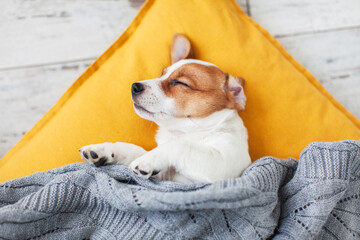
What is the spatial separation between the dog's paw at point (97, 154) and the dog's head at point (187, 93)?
0.20 metres

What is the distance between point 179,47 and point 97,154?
646mm

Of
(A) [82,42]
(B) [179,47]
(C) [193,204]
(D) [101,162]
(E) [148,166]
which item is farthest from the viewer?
(A) [82,42]

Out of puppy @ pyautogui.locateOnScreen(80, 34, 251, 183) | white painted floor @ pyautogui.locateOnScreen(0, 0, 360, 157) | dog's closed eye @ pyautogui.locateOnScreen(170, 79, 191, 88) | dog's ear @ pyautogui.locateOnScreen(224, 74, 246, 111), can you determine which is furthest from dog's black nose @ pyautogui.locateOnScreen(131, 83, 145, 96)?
white painted floor @ pyautogui.locateOnScreen(0, 0, 360, 157)

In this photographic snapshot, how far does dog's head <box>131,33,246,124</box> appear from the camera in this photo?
1.23 m

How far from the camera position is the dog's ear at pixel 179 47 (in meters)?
1.44

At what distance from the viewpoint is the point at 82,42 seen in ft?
5.55

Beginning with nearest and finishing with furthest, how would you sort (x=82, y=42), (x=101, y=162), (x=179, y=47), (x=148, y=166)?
(x=148, y=166) → (x=101, y=162) → (x=179, y=47) → (x=82, y=42)

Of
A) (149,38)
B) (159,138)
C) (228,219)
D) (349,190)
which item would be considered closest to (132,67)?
(149,38)

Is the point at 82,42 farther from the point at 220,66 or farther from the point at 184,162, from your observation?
the point at 184,162

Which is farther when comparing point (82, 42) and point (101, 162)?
point (82, 42)

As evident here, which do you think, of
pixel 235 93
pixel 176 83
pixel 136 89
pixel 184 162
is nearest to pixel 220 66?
pixel 235 93

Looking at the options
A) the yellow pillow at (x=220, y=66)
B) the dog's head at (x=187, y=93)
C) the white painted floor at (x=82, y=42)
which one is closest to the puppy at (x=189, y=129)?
the dog's head at (x=187, y=93)

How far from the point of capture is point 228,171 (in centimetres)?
115

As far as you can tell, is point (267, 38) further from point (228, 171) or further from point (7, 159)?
point (7, 159)
